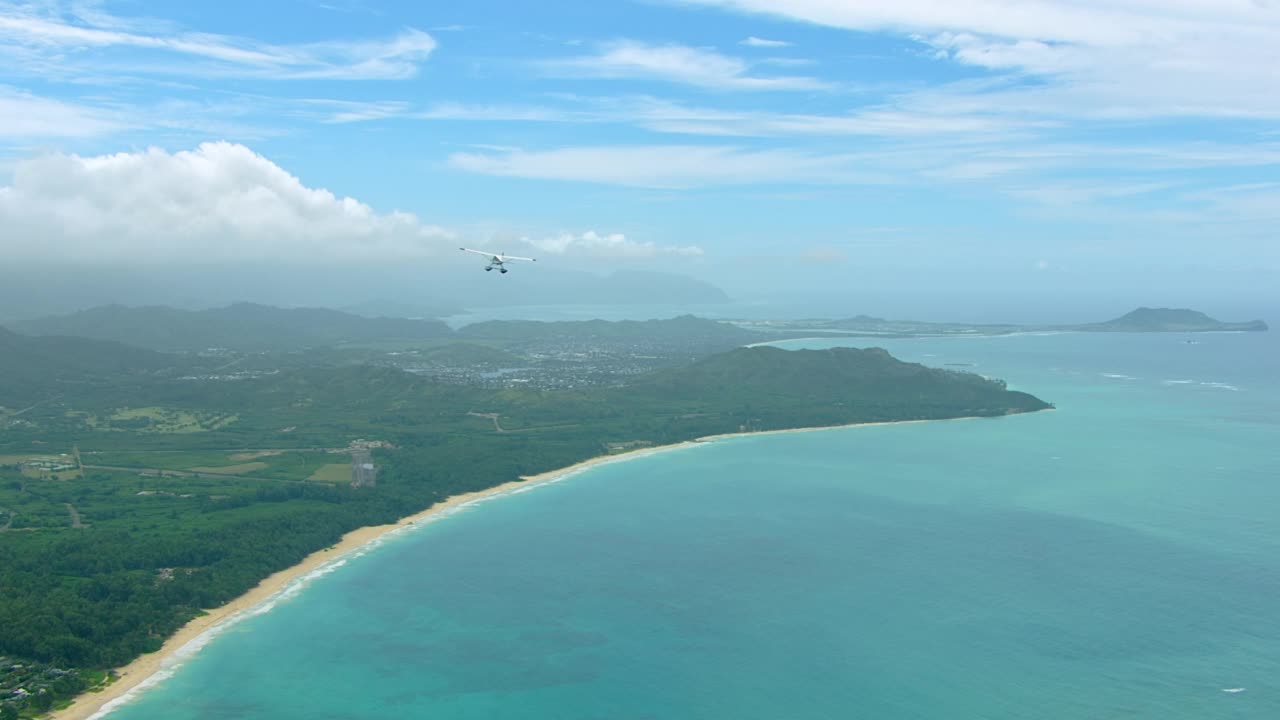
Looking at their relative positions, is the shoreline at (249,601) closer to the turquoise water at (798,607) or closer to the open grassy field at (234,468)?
the turquoise water at (798,607)

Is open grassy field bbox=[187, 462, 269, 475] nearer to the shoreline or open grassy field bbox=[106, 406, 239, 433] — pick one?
the shoreline

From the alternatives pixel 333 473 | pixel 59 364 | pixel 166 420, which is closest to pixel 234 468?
pixel 333 473

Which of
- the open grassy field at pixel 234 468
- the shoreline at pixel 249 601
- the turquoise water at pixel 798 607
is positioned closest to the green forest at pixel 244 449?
the open grassy field at pixel 234 468

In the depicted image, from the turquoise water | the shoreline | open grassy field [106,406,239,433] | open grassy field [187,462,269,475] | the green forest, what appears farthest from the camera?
open grassy field [106,406,239,433]

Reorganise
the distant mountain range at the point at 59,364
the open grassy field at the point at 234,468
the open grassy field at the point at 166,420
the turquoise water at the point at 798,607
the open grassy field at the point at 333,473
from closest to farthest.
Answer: the turquoise water at the point at 798,607 < the open grassy field at the point at 333,473 < the open grassy field at the point at 234,468 < the open grassy field at the point at 166,420 < the distant mountain range at the point at 59,364

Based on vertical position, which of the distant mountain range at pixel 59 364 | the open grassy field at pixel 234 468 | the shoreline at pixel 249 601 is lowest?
the shoreline at pixel 249 601

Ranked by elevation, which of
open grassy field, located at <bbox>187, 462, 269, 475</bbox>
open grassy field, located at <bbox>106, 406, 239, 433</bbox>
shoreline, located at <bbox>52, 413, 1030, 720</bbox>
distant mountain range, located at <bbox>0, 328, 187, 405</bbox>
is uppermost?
distant mountain range, located at <bbox>0, 328, 187, 405</bbox>

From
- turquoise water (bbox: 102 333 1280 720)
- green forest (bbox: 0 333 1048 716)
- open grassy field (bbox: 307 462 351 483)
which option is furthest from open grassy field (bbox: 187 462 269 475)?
turquoise water (bbox: 102 333 1280 720)
